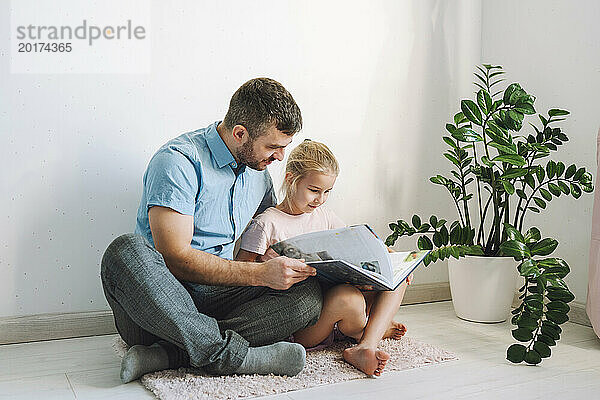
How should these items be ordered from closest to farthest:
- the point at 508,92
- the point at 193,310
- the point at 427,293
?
the point at 193,310 → the point at 508,92 → the point at 427,293

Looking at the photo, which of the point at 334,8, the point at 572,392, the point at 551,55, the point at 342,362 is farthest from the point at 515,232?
the point at 334,8

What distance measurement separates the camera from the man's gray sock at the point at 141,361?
64.7 inches

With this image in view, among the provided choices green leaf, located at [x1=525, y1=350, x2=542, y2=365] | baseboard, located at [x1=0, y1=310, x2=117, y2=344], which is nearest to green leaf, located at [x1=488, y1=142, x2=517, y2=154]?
green leaf, located at [x1=525, y1=350, x2=542, y2=365]

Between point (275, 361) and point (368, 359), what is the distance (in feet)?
0.80

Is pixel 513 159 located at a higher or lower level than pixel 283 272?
higher

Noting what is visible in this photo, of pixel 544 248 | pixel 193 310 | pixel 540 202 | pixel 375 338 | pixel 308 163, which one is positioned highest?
pixel 308 163

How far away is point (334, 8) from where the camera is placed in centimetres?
245

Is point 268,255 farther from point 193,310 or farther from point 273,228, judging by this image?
point 193,310

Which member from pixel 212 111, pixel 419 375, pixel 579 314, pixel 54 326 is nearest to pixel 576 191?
pixel 579 314

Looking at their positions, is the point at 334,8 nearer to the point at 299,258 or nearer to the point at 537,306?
the point at 299,258

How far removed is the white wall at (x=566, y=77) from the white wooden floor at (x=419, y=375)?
40 centimetres

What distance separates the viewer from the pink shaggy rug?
1.57 meters

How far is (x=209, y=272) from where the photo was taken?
1730mm

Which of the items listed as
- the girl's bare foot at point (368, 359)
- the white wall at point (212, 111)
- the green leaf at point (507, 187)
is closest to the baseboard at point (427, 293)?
the white wall at point (212, 111)
